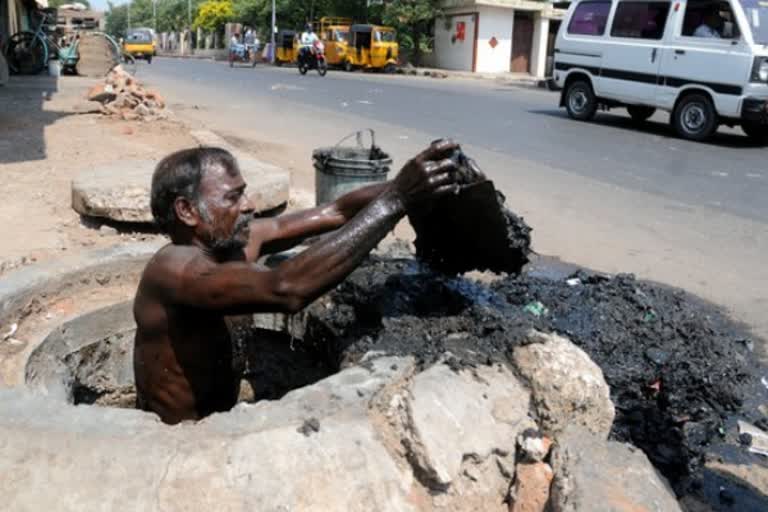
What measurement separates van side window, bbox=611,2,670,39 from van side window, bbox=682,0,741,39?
416mm

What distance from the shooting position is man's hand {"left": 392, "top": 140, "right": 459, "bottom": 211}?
6.83 feet

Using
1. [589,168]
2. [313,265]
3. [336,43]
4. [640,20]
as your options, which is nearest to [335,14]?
[336,43]

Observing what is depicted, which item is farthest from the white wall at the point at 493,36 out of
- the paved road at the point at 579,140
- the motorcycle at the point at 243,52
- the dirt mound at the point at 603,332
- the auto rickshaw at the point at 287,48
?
the dirt mound at the point at 603,332

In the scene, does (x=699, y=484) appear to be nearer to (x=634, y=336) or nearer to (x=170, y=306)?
(x=634, y=336)

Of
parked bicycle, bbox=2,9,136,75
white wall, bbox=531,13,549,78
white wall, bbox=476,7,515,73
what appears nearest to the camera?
parked bicycle, bbox=2,9,136,75

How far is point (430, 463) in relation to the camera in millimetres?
1855

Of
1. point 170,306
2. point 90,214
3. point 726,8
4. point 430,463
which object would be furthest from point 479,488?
point 726,8

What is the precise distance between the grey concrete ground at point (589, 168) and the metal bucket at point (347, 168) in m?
1.74

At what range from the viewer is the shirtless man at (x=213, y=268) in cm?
204

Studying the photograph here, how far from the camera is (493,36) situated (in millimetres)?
31812

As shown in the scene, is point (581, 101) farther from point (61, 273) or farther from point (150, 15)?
point (150, 15)

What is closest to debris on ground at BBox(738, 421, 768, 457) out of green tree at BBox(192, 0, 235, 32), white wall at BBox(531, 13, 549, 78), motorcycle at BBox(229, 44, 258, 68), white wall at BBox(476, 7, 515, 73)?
white wall at BBox(476, 7, 515, 73)

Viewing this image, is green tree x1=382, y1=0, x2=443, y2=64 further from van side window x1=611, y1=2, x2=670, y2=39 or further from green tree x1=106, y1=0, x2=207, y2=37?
green tree x1=106, y1=0, x2=207, y2=37

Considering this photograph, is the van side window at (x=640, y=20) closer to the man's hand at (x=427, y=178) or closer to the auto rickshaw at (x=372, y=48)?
the man's hand at (x=427, y=178)
